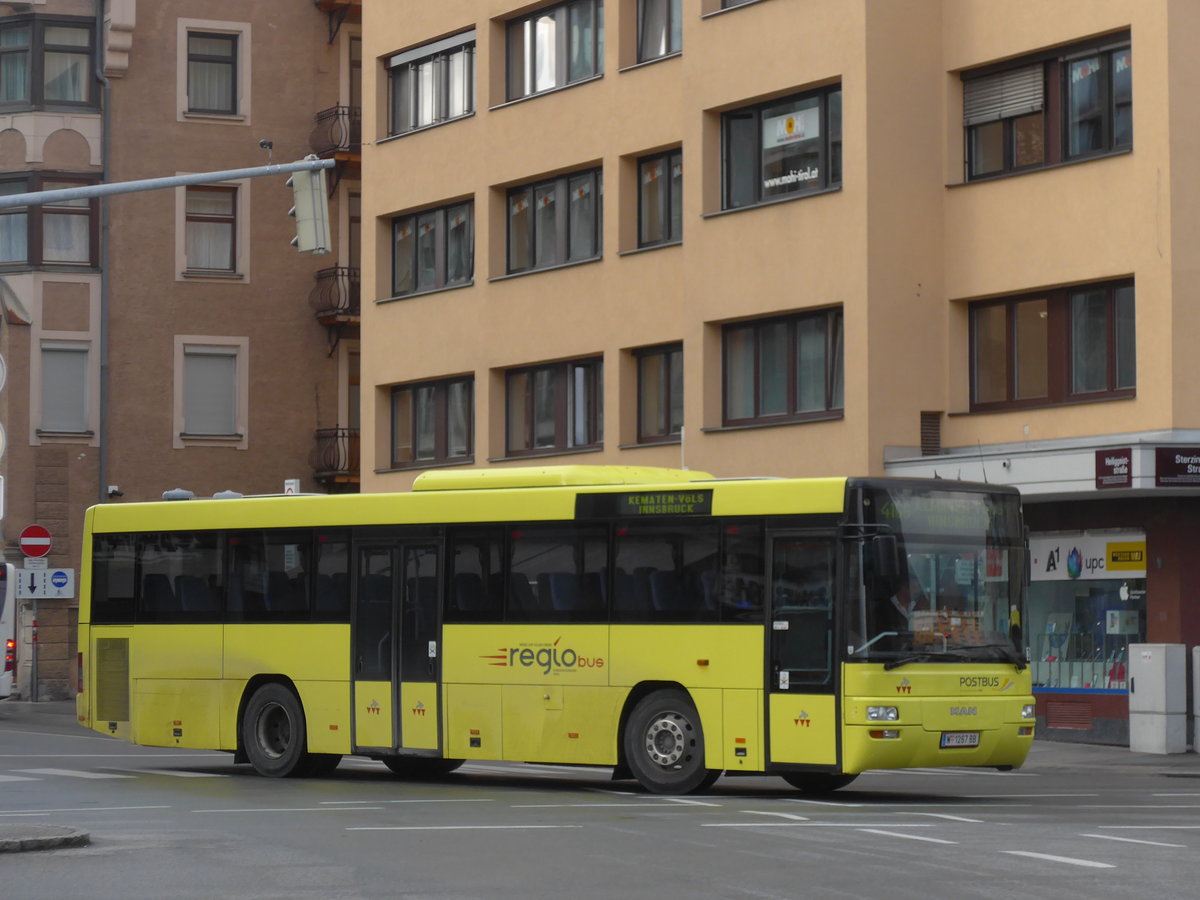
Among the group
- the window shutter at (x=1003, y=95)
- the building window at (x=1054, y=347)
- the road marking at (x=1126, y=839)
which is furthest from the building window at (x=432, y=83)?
the road marking at (x=1126, y=839)

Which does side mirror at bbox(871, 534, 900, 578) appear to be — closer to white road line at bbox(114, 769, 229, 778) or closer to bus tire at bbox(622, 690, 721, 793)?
bus tire at bbox(622, 690, 721, 793)

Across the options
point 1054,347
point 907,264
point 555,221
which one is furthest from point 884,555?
point 555,221

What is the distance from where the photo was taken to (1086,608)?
2992 centimetres

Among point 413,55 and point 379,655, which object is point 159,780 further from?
point 413,55

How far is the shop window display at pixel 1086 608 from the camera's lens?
29.1m

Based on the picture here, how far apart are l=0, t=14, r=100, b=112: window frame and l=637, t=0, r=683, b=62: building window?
53.5ft

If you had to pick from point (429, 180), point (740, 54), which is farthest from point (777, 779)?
point (429, 180)

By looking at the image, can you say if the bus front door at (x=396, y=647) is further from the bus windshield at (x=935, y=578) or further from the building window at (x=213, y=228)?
the building window at (x=213, y=228)

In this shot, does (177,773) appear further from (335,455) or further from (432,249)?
(335,455)

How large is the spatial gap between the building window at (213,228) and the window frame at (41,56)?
9.90 feet

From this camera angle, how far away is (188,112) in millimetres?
48312

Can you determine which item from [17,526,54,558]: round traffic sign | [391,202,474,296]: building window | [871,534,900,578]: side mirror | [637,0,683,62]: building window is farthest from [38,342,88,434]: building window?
[871,534,900,578]: side mirror

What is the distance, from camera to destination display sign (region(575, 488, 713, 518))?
19969 mm

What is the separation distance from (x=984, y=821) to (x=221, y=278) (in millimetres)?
34460
